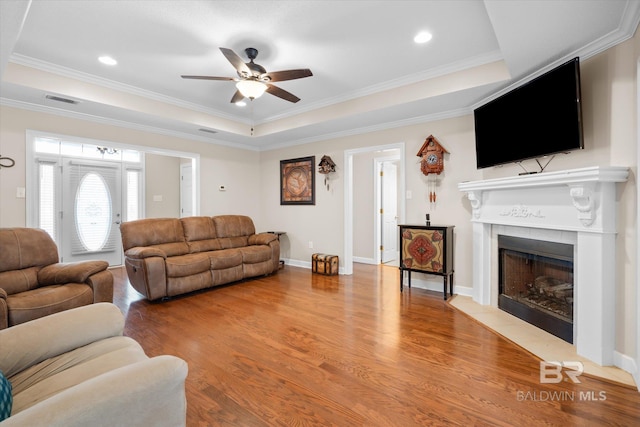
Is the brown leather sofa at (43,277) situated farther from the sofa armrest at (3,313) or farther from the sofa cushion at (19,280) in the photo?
the sofa armrest at (3,313)

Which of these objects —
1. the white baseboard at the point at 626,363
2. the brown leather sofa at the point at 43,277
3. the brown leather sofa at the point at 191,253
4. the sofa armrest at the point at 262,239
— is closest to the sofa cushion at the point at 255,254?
the brown leather sofa at the point at 191,253

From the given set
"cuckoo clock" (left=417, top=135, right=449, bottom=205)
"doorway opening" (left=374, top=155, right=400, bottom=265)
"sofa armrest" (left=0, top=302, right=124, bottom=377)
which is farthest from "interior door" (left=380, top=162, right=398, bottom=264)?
"sofa armrest" (left=0, top=302, right=124, bottom=377)

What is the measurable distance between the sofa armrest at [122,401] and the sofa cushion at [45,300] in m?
2.07

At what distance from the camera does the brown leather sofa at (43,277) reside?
2502 mm

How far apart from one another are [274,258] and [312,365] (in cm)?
295

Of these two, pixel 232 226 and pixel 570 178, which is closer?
pixel 570 178

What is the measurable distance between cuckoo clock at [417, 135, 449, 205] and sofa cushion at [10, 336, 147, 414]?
12.0 feet

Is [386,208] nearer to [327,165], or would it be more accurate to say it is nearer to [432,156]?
[327,165]

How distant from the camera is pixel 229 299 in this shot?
3.74 meters

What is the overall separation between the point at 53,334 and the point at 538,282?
12.5 ft

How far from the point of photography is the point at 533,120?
2723 mm

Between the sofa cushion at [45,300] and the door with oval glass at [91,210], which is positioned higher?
the door with oval glass at [91,210]

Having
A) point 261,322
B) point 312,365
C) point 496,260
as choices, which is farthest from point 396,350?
point 496,260

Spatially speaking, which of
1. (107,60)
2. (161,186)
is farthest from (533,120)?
(161,186)
